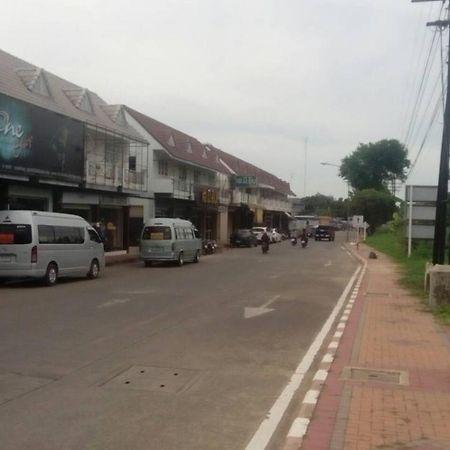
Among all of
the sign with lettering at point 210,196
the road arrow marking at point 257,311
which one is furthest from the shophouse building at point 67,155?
the road arrow marking at point 257,311

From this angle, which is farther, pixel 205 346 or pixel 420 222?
pixel 420 222

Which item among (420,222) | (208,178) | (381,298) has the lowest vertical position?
(381,298)

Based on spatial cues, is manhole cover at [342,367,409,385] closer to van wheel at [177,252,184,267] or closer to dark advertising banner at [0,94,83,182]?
dark advertising banner at [0,94,83,182]

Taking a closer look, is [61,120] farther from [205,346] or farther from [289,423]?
[289,423]

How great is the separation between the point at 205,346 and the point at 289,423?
375 cm

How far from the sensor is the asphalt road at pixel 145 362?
533cm

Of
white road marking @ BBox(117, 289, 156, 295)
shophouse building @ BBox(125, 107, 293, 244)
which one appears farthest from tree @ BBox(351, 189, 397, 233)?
white road marking @ BBox(117, 289, 156, 295)

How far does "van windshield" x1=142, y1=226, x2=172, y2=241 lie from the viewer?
87.4ft

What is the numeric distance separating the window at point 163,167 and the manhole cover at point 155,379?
33493 millimetres

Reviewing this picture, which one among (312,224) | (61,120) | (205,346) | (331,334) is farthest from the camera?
(312,224)

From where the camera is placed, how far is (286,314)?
13047 millimetres

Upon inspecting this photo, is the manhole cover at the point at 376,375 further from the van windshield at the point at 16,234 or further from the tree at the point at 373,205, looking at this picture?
the tree at the point at 373,205

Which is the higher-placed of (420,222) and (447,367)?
(420,222)

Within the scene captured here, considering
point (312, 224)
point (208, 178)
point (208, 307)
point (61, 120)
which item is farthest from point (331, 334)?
point (312, 224)
